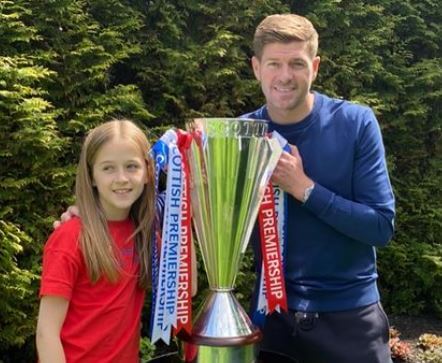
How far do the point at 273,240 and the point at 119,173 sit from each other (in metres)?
0.52

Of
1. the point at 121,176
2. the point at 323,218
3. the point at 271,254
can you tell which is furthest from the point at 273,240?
the point at 121,176

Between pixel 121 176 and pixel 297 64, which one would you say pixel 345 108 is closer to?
pixel 297 64

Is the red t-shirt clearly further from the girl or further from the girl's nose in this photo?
the girl's nose

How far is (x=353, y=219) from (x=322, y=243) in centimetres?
19

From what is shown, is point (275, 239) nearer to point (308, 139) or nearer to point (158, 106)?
point (308, 139)

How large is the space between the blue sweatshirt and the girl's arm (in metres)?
0.77

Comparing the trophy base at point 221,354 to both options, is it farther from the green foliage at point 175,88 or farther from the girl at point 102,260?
the green foliage at point 175,88

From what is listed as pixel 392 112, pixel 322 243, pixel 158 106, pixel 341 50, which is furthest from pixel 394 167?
pixel 322 243

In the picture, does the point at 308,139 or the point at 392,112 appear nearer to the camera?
the point at 308,139

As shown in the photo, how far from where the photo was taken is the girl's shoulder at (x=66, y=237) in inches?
76.2

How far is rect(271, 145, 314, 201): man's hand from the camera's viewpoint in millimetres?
2006

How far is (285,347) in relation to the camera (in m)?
2.25

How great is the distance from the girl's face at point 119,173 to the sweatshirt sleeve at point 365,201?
55cm

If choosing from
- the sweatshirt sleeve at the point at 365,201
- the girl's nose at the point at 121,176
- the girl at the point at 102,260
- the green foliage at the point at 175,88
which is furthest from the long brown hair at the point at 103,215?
the green foliage at the point at 175,88
